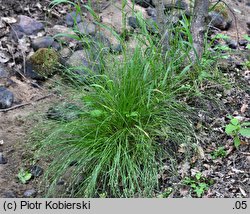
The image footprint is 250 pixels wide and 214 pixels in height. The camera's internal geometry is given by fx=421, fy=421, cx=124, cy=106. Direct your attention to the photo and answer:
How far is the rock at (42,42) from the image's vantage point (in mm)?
5199

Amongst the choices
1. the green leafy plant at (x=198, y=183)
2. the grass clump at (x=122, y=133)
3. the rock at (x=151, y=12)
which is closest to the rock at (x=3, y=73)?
the grass clump at (x=122, y=133)

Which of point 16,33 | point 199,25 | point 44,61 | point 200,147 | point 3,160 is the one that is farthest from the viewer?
point 16,33

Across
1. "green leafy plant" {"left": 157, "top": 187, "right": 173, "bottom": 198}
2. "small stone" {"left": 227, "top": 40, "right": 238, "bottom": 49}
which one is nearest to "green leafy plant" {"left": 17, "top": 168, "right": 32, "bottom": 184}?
"green leafy plant" {"left": 157, "top": 187, "right": 173, "bottom": 198}

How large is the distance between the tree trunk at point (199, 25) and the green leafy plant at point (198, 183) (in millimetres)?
1478

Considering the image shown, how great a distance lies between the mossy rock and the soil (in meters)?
0.18

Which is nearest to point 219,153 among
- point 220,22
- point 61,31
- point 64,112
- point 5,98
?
point 64,112

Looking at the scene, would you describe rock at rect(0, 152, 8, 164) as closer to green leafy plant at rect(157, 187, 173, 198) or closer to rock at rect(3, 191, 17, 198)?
rock at rect(3, 191, 17, 198)

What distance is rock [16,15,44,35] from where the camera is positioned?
5391mm

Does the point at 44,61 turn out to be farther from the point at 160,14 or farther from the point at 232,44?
the point at 232,44

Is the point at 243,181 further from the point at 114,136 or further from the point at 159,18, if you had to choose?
the point at 159,18

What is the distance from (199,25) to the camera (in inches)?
179

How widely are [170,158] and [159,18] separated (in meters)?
1.58

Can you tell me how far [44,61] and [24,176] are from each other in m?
1.63

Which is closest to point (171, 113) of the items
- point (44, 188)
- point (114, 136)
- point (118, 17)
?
point (114, 136)
